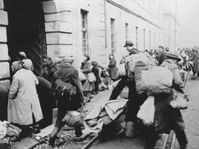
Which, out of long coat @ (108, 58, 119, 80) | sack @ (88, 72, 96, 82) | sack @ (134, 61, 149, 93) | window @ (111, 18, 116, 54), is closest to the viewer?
sack @ (134, 61, 149, 93)

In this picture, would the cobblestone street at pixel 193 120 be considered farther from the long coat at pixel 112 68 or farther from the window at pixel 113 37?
the window at pixel 113 37

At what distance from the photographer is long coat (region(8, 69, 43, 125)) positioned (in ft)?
25.0

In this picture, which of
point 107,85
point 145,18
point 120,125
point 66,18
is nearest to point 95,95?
point 107,85

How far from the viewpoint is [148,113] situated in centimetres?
545

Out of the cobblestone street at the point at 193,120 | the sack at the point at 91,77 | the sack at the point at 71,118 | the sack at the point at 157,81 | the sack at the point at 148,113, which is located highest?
the sack at the point at 157,81

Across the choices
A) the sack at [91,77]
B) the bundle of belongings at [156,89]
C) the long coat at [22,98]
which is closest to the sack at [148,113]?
the bundle of belongings at [156,89]

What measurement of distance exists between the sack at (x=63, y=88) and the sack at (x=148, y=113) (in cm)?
191

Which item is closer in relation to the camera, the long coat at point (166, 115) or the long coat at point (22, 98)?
the long coat at point (166, 115)

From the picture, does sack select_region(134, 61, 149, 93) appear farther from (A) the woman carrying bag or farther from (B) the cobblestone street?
(B) the cobblestone street

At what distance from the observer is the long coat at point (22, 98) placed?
7.61 meters

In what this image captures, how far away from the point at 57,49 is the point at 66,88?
528 cm

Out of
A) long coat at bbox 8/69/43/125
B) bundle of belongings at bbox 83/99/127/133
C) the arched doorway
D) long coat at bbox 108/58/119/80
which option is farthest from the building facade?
bundle of belongings at bbox 83/99/127/133

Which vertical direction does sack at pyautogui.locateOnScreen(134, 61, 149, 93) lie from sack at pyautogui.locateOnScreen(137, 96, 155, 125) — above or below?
above

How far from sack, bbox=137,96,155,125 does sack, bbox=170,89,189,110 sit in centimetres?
32
